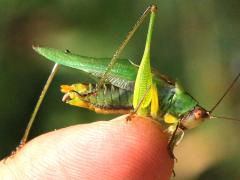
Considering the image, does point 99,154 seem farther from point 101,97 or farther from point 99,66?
point 99,66

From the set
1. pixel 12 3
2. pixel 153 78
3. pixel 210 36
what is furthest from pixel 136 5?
pixel 153 78

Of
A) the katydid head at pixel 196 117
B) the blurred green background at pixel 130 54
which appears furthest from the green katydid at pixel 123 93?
the blurred green background at pixel 130 54

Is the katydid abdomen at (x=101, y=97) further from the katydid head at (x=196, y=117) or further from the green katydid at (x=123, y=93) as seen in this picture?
the katydid head at (x=196, y=117)

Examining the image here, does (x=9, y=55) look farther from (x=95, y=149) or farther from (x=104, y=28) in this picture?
(x=95, y=149)

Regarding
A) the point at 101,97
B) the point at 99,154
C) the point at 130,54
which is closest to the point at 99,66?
the point at 101,97

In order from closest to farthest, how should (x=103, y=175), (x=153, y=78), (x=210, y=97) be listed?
(x=103, y=175) < (x=153, y=78) < (x=210, y=97)
